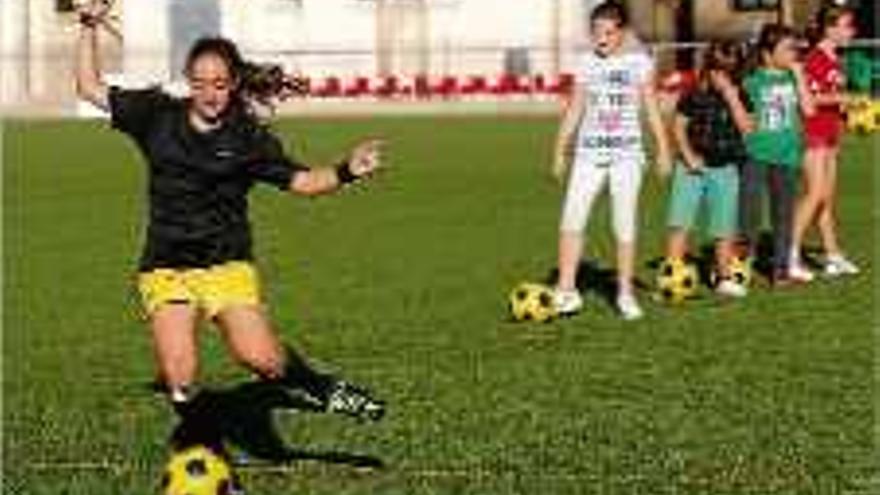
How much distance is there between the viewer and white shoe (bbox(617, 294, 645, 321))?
14.8 m

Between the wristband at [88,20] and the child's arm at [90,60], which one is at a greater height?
the wristband at [88,20]

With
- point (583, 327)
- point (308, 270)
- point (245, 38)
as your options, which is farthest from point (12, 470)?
point (245, 38)

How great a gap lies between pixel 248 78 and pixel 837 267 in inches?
338

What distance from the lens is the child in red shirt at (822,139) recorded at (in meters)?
17.1

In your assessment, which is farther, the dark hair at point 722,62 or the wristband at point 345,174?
the dark hair at point 722,62

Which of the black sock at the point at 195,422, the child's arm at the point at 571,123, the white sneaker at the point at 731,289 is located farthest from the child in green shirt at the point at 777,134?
the black sock at the point at 195,422

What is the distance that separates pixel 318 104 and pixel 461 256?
34259mm

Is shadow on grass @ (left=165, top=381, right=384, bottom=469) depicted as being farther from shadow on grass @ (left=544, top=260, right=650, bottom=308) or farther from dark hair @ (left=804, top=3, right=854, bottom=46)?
dark hair @ (left=804, top=3, right=854, bottom=46)

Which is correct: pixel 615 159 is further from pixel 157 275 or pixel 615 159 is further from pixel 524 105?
pixel 524 105

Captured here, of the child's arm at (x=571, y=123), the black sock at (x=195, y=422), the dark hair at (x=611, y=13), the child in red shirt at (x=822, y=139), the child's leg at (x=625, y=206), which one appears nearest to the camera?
the black sock at (x=195, y=422)

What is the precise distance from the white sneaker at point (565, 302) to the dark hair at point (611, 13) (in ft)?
5.52

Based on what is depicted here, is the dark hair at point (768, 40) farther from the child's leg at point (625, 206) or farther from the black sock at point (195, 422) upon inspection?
the black sock at point (195, 422)

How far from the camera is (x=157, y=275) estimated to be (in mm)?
9750

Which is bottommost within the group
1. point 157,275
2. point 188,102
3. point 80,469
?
point 80,469
